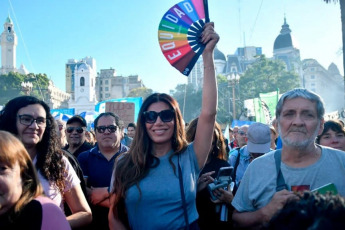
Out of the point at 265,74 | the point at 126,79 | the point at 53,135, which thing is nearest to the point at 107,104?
the point at 53,135

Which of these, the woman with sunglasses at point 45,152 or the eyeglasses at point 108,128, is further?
the eyeglasses at point 108,128

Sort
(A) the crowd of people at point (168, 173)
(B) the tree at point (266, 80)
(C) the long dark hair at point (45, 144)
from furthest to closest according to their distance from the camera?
(B) the tree at point (266, 80) → (C) the long dark hair at point (45, 144) → (A) the crowd of people at point (168, 173)

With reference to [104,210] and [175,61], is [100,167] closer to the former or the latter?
[104,210]

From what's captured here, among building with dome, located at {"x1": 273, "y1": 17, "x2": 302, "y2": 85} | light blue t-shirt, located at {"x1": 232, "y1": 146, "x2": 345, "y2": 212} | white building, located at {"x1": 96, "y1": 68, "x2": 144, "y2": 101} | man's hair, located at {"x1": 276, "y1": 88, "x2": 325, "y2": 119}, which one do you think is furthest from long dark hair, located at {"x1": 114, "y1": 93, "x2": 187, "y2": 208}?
building with dome, located at {"x1": 273, "y1": 17, "x2": 302, "y2": 85}

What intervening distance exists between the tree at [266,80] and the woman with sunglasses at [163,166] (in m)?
50.7

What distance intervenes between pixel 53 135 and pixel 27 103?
31cm

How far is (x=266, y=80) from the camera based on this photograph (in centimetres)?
5309

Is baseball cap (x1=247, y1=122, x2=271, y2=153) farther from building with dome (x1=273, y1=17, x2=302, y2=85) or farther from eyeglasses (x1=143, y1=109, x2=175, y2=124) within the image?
building with dome (x1=273, y1=17, x2=302, y2=85)

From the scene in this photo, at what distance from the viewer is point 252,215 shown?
2.14 m

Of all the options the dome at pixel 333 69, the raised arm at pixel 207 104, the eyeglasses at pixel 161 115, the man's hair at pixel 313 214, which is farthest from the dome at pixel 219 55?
the man's hair at pixel 313 214

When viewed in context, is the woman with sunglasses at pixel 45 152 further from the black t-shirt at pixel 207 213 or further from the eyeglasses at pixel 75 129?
the eyeglasses at pixel 75 129

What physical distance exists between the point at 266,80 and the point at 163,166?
174ft

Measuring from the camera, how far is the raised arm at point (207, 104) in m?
2.50

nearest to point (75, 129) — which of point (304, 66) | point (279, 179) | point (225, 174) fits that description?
point (225, 174)
